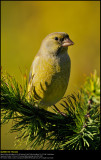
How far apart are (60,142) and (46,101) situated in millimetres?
725

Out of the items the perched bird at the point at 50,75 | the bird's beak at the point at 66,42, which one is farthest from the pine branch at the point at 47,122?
the bird's beak at the point at 66,42

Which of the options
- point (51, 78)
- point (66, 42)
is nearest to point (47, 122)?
point (51, 78)

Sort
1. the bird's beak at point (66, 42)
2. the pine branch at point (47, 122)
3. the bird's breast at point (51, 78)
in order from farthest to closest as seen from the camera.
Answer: the bird's beak at point (66, 42) → the bird's breast at point (51, 78) → the pine branch at point (47, 122)

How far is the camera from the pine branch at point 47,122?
61.6 inches

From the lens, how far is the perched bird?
2.33 metres

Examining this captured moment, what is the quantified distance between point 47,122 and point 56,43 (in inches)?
45.0

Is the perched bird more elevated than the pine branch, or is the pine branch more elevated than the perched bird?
the perched bird

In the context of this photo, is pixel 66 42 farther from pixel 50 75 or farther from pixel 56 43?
pixel 50 75

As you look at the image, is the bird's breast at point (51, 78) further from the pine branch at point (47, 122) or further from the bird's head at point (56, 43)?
the pine branch at point (47, 122)

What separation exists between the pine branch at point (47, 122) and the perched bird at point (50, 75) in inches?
18.9

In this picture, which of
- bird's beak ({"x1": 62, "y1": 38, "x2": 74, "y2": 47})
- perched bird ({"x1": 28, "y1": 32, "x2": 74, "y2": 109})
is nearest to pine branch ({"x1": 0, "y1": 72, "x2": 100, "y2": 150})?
perched bird ({"x1": 28, "y1": 32, "x2": 74, "y2": 109})

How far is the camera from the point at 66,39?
2656mm

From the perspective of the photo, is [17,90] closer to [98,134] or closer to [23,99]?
[23,99]

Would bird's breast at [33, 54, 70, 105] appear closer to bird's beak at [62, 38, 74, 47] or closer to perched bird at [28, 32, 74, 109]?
perched bird at [28, 32, 74, 109]
